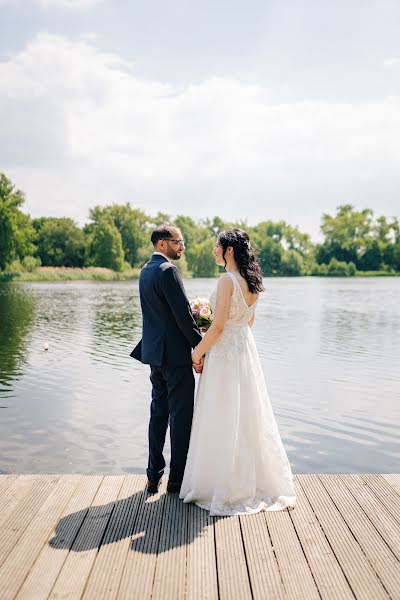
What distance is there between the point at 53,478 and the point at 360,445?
4.54 m

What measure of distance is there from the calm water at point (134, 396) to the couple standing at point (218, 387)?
2.75 m

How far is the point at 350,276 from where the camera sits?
3974 inches

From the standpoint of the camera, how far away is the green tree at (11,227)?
58.7 metres

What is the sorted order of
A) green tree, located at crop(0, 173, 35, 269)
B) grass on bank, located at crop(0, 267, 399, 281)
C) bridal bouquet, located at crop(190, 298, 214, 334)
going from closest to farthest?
bridal bouquet, located at crop(190, 298, 214, 334), green tree, located at crop(0, 173, 35, 269), grass on bank, located at crop(0, 267, 399, 281)

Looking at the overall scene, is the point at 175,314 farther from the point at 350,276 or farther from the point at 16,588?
the point at 350,276

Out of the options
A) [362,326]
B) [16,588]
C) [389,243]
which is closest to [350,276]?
[389,243]

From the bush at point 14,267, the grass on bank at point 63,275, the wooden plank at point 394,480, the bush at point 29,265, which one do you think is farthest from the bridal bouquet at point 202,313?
the bush at point 29,265

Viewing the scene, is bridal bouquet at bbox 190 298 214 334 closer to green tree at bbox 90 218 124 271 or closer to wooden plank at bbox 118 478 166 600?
wooden plank at bbox 118 478 166 600

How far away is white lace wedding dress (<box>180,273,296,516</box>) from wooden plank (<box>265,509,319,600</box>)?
192mm

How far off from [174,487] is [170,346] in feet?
3.39

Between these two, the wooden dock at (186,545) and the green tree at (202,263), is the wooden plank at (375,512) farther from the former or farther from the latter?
the green tree at (202,263)

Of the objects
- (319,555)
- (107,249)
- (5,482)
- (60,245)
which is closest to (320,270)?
(107,249)

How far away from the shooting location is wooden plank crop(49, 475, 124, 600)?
2871mm

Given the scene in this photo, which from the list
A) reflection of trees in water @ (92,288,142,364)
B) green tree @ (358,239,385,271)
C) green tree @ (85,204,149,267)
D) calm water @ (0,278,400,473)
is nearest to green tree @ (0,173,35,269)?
green tree @ (85,204,149,267)
